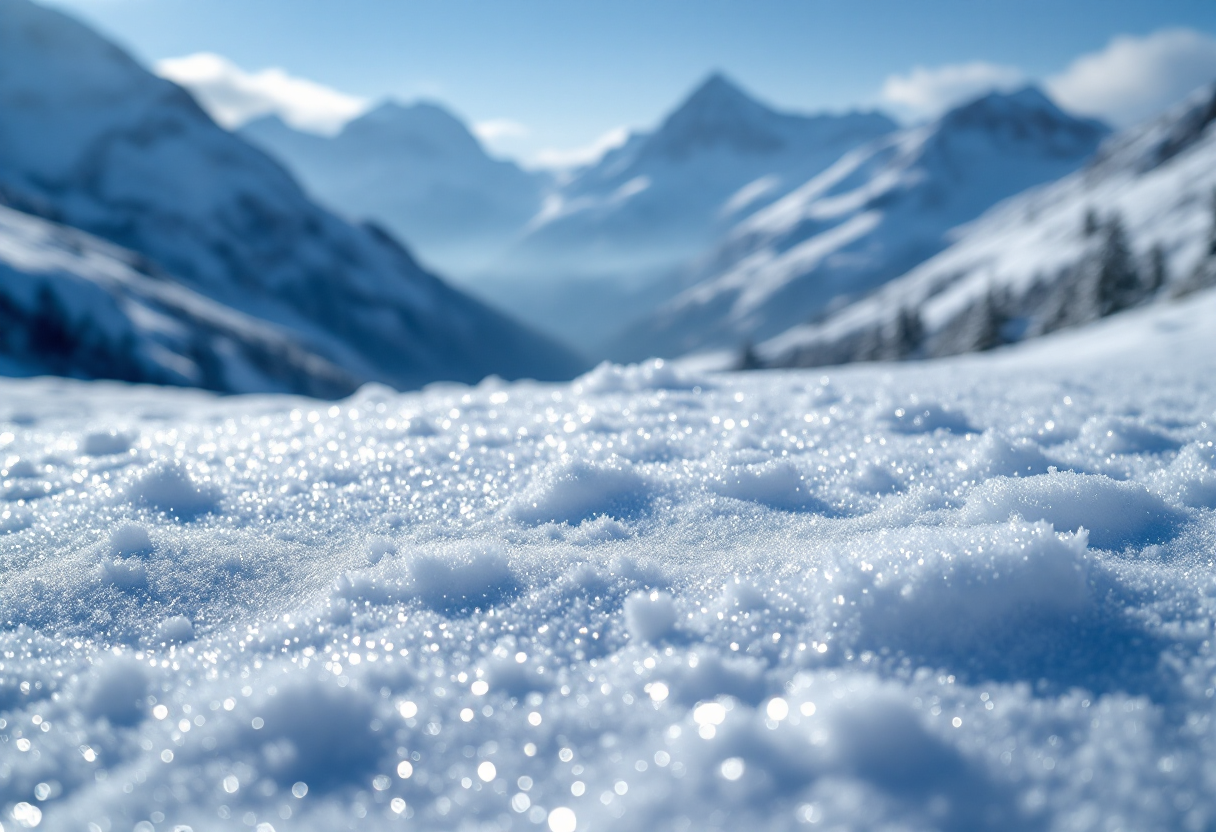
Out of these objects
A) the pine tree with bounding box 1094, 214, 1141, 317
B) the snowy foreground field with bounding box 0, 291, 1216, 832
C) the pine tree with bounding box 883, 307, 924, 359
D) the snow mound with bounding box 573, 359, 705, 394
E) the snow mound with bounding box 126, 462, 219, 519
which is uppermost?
the pine tree with bounding box 1094, 214, 1141, 317

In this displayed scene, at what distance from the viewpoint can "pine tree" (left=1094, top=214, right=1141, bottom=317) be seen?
116 feet

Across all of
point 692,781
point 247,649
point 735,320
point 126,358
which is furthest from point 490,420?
point 735,320

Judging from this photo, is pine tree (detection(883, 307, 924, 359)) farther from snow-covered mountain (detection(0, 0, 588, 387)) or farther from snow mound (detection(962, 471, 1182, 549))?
snow-covered mountain (detection(0, 0, 588, 387))

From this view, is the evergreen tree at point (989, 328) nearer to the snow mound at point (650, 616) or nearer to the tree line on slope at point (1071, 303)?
the tree line on slope at point (1071, 303)

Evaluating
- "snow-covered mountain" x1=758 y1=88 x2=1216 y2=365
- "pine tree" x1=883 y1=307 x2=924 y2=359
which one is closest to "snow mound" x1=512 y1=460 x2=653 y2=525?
"snow-covered mountain" x1=758 y1=88 x2=1216 y2=365

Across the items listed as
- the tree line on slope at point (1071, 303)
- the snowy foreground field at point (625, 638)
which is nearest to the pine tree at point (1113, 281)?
the tree line on slope at point (1071, 303)

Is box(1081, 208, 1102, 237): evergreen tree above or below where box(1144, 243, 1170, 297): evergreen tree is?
above

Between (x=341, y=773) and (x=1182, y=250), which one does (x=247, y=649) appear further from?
(x=1182, y=250)

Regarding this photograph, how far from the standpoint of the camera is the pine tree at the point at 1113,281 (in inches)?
1398

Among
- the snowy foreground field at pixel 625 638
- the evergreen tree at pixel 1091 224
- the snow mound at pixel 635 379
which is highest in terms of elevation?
the evergreen tree at pixel 1091 224

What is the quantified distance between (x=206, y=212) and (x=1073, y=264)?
11912 cm

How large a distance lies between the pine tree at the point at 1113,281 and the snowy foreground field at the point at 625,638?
3959cm

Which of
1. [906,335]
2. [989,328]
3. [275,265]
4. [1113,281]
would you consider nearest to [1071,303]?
[1113,281]

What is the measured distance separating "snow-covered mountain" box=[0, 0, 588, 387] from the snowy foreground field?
98.4 metres
